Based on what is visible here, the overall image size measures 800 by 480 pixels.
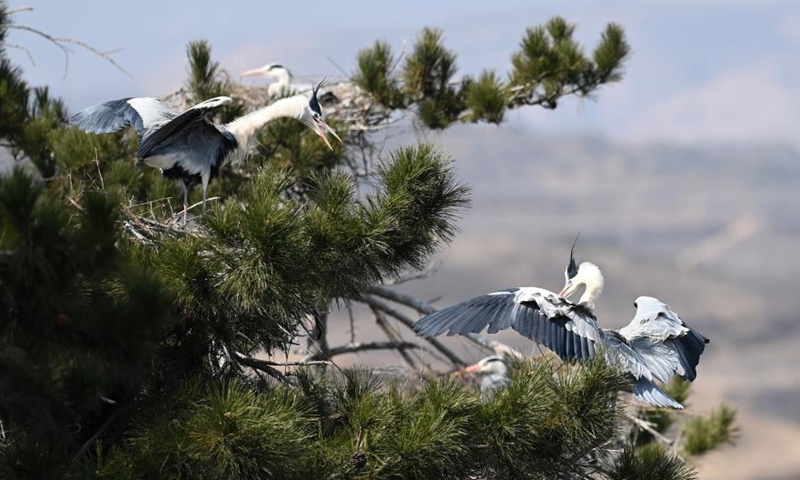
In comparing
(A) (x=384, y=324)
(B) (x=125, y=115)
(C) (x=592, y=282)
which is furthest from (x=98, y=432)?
(A) (x=384, y=324)

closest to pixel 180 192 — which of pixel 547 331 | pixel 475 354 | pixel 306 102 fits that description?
pixel 306 102

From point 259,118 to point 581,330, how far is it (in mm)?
1541

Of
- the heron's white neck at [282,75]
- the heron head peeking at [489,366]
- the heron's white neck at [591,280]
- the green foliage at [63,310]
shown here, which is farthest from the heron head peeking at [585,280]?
the heron's white neck at [282,75]

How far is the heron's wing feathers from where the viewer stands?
4.68m

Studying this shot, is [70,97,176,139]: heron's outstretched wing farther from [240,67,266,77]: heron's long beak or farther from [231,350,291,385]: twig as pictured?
→ [240,67,266,77]: heron's long beak

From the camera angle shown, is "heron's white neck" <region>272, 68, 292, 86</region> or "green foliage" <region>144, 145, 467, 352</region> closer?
"green foliage" <region>144, 145, 467, 352</region>

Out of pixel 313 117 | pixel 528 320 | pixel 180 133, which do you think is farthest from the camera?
pixel 313 117

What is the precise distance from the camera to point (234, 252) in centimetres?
394

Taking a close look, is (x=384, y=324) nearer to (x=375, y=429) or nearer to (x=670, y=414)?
(x=670, y=414)

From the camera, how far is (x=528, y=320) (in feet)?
14.7

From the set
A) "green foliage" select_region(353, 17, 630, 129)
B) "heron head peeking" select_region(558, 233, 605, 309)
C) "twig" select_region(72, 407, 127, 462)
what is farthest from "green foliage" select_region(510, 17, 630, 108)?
"twig" select_region(72, 407, 127, 462)

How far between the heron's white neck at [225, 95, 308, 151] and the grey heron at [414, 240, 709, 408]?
43.2 inches

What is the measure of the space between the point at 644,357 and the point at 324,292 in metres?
1.30

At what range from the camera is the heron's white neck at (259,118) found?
5.07 meters
